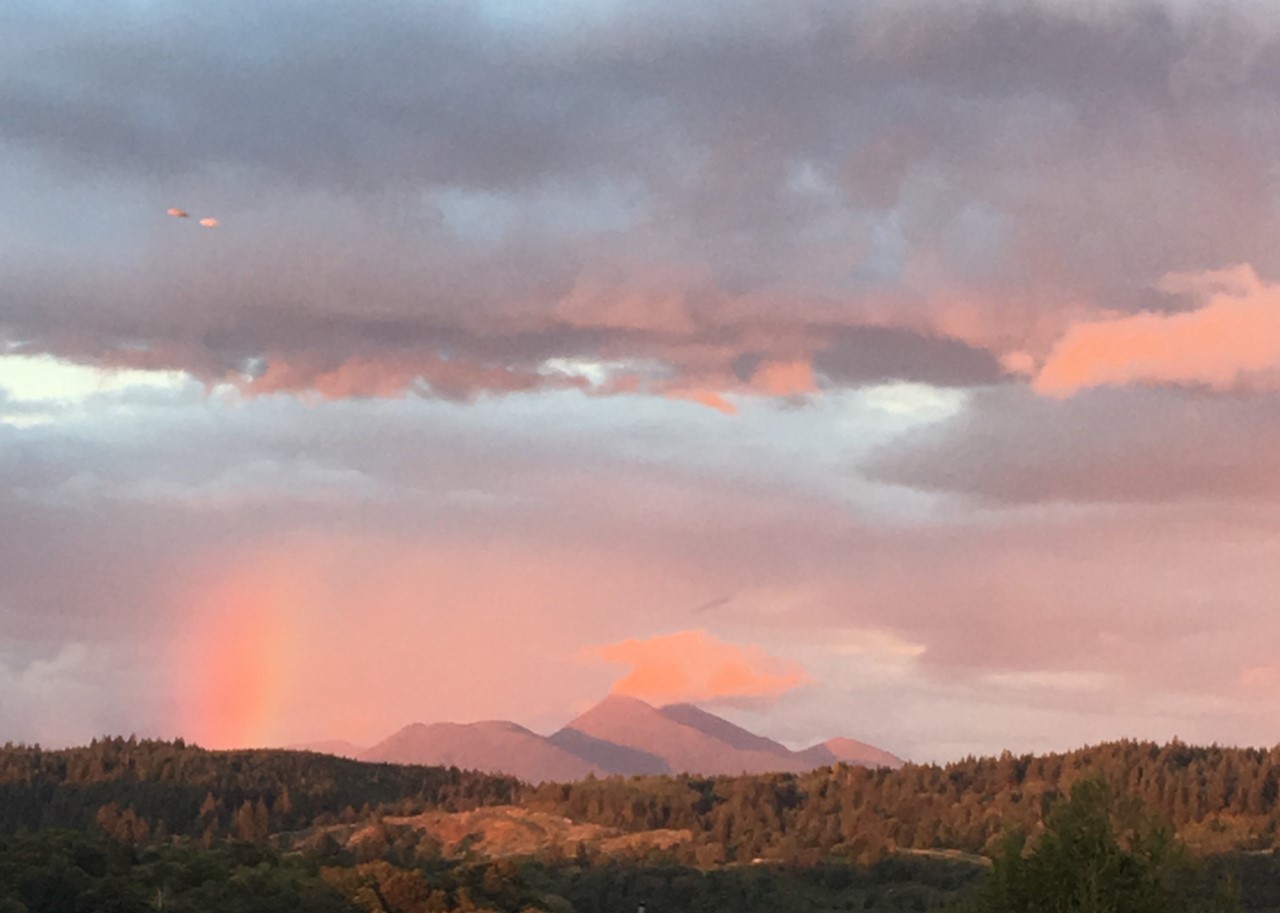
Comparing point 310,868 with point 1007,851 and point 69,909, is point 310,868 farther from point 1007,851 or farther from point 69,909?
point 1007,851

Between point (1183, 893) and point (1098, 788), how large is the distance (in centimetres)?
461

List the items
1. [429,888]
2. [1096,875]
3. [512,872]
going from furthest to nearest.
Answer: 1. [512,872]
2. [429,888]
3. [1096,875]

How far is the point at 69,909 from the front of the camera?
4437 inches

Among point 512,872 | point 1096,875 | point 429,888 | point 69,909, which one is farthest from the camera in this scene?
point 512,872

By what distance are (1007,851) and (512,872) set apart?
89662mm

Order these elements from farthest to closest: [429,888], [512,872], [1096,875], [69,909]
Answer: [512,872], [429,888], [69,909], [1096,875]

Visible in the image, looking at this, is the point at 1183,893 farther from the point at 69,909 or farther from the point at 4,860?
the point at 4,860

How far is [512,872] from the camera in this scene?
477ft

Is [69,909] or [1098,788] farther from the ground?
[1098,788]

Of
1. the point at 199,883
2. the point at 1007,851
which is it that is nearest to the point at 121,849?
the point at 199,883

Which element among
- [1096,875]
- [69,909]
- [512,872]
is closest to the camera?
[1096,875]

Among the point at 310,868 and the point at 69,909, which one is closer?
the point at 69,909

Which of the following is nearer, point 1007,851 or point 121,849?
point 1007,851

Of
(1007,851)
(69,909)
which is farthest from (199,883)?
(1007,851)
